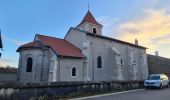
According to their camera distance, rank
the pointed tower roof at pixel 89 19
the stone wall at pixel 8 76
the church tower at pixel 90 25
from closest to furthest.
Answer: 1. the stone wall at pixel 8 76
2. the church tower at pixel 90 25
3. the pointed tower roof at pixel 89 19

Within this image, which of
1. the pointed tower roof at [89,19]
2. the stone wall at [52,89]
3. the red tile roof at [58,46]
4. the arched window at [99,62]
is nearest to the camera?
the stone wall at [52,89]

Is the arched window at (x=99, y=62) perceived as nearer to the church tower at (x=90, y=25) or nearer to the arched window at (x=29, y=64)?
the church tower at (x=90, y=25)

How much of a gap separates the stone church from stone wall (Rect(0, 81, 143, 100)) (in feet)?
22.8

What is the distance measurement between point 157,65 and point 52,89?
34670 millimetres

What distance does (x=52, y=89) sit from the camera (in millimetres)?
16141

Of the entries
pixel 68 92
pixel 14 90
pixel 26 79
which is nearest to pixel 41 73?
pixel 26 79

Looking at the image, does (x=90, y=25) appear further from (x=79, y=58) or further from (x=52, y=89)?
(x=52, y=89)

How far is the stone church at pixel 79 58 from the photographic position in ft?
83.5

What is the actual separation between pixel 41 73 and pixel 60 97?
31.8 feet

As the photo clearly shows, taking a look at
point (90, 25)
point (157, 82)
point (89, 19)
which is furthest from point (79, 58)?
point (89, 19)

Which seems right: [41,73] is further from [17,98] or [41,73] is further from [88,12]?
[88,12]

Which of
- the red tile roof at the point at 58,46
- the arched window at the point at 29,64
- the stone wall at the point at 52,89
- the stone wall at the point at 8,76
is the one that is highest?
the red tile roof at the point at 58,46

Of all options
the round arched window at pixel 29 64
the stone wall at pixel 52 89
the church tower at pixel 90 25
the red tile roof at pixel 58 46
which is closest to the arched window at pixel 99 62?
the red tile roof at pixel 58 46

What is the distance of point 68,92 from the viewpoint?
1723cm
